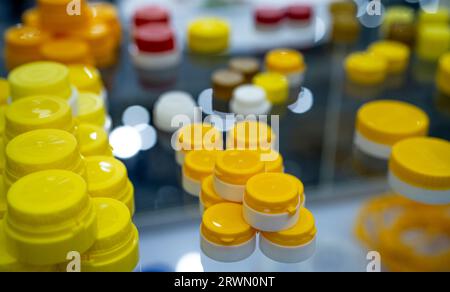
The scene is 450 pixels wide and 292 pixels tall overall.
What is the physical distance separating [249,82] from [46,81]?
0.46 metres

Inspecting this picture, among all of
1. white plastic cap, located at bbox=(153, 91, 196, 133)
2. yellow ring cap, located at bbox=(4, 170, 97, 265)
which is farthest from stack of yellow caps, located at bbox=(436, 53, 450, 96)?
yellow ring cap, located at bbox=(4, 170, 97, 265)

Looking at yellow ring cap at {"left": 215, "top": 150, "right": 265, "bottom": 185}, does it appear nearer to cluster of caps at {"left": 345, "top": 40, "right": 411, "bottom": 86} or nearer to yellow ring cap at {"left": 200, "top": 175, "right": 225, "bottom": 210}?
yellow ring cap at {"left": 200, "top": 175, "right": 225, "bottom": 210}

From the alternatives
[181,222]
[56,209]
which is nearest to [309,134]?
[181,222]

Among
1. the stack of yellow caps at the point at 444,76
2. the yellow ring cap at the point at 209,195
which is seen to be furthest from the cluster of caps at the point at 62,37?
the stack of yellow caps at the point at 444,76

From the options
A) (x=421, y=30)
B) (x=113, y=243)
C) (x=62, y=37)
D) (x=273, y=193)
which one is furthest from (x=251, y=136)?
A: (x=421, y=30)

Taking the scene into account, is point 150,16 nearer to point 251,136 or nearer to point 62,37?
point 62,37

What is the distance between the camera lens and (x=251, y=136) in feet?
3.16

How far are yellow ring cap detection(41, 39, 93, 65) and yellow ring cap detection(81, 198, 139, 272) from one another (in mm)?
525

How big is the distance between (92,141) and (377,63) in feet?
2.26

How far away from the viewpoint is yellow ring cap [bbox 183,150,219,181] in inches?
35.7

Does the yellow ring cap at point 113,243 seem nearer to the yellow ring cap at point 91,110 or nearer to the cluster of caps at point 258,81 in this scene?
the yellow ring cap at point 91,110

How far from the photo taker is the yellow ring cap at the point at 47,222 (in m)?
0.66

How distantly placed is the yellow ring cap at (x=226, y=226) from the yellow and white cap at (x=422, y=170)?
0.26m

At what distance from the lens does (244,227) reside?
2.56 ft
